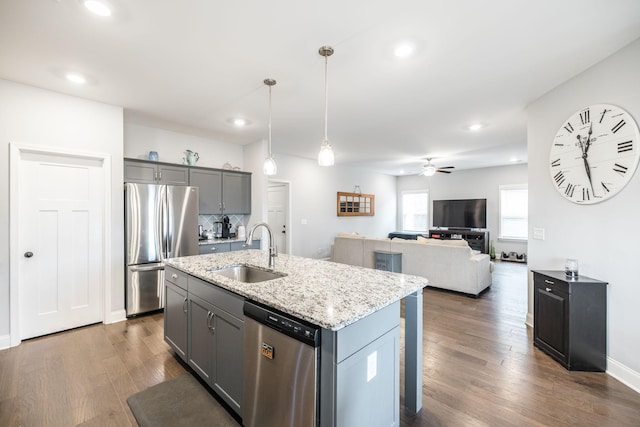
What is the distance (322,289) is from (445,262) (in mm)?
3580

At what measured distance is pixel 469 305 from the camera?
402cm

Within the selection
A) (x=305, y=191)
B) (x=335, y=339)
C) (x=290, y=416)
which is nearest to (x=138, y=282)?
(x=290, y=416)

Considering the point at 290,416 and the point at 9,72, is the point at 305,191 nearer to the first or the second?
the point at 9,72

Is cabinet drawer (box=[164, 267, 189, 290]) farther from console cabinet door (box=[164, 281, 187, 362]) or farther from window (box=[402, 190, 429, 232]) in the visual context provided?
window (box=[402, 190, 429, 232])

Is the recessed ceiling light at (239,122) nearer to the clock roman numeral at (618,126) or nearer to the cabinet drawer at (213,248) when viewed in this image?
the cabinet drawer at (213,248)

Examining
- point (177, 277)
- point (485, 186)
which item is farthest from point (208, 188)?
point (485, 186)

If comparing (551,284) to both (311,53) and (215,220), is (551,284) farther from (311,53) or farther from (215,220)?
(215,220)

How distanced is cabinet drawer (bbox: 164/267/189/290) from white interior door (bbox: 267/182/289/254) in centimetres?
373

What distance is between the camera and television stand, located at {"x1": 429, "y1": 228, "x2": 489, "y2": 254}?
7490 millimetres

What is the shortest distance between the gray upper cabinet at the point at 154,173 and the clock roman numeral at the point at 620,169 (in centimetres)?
497

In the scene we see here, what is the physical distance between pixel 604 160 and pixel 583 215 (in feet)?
1.72

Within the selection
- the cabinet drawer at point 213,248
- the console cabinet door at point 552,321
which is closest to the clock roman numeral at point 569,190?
the console cabinet door at point 552,321

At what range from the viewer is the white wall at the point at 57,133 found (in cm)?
275

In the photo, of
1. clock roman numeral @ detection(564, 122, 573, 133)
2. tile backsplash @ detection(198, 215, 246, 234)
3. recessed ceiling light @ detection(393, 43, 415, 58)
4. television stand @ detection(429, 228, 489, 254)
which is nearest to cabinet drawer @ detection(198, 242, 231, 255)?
tile backsplash @ detection(198, 215, 246, 234)
